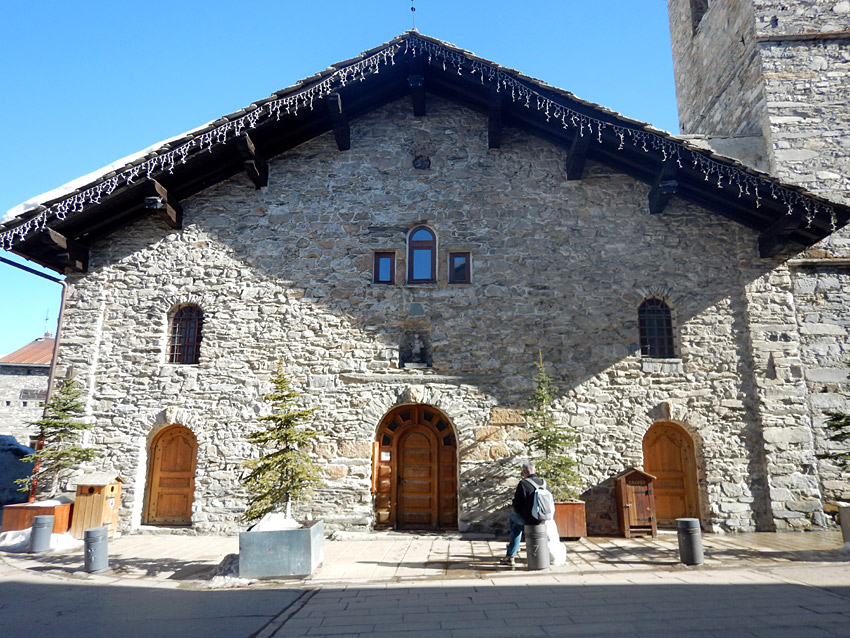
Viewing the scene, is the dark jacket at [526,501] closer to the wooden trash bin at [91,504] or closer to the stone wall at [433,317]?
the stone wall at [433,317]

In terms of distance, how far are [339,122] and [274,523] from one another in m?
Result: 6.92

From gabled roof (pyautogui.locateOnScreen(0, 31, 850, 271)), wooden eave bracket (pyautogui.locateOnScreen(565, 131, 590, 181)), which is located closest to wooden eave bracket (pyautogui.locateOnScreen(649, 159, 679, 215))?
gabled roof (pyautogui.locateOnScreen(0, 31, 850, 271))

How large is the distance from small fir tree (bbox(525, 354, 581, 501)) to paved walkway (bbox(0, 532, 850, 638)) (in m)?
0.88

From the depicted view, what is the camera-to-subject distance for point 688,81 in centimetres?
1367

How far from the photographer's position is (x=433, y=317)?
939 cm

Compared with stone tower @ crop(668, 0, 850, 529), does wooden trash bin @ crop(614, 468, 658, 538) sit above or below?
below

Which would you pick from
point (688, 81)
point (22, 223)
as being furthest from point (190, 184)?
point (688, 81)

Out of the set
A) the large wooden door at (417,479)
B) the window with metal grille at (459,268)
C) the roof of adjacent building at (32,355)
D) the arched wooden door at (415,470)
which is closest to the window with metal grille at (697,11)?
the window with metal grille at (459,268)

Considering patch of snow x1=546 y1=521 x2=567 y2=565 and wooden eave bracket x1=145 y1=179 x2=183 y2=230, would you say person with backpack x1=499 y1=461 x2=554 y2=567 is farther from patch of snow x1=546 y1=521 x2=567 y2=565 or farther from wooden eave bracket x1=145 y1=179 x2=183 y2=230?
wooden eave bracket x1=145 y1=179 x2=183 y2=230

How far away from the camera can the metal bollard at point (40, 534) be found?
7566 millimetres

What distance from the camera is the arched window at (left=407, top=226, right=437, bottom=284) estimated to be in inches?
379

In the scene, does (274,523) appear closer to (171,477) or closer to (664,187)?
(171,477)

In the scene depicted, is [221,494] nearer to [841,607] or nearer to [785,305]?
[841,607]

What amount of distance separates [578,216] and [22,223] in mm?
9514
